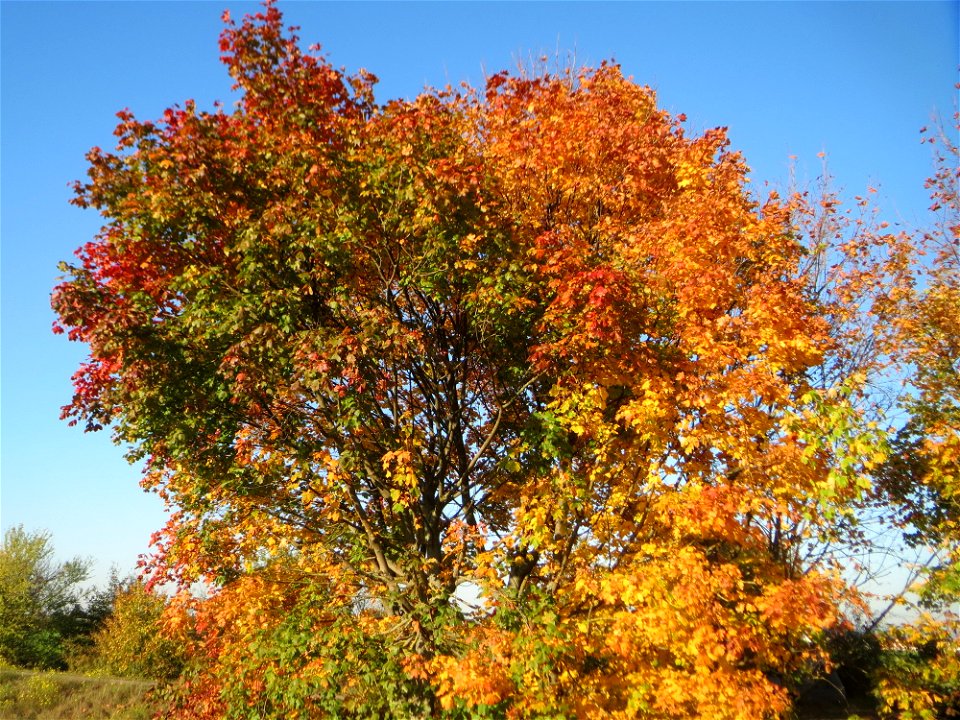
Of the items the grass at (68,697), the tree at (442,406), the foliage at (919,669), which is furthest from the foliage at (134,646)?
the foliage at (919,669)

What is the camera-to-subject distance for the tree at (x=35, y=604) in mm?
30484

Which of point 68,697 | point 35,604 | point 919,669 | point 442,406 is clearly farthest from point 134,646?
point 919,669

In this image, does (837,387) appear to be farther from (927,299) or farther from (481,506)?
(927,299)

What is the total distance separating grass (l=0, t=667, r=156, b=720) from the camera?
22.4 m

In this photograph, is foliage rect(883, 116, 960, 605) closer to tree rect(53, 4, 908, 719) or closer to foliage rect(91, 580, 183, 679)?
tree rect(53, 4, 908, 719)

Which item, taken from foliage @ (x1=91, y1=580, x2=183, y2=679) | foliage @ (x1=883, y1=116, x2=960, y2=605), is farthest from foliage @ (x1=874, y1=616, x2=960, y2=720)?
foliage @ (x1=91, y1=580, x2=183, y2=679)

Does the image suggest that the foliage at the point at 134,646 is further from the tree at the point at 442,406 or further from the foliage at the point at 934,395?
the foliage at the point at 934,395

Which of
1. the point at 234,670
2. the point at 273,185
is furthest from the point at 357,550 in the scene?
the point at 273,185

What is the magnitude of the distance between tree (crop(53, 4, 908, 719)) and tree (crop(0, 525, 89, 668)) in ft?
86.1

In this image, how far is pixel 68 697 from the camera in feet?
78.7

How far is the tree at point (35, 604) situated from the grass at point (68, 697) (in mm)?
4881

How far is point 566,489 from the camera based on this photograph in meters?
9.00

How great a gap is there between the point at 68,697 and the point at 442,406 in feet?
74.6

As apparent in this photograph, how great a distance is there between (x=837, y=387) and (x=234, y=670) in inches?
359
